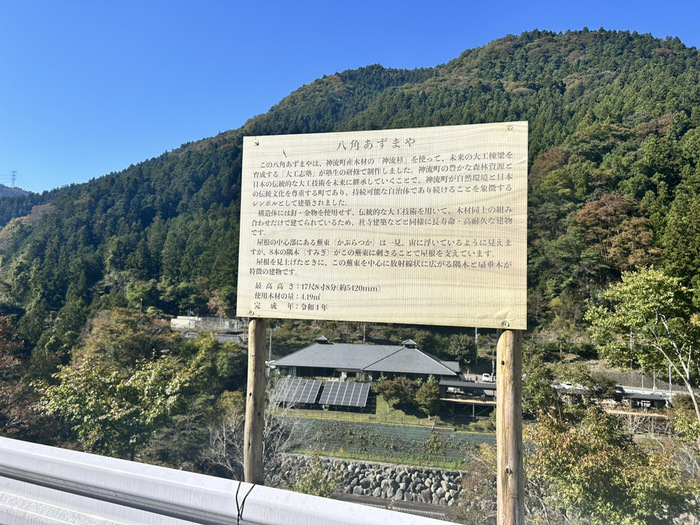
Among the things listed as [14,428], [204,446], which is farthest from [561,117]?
[14,428]

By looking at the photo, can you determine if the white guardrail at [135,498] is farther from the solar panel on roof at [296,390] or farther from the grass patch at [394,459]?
the solar panel on roof at [296,390]

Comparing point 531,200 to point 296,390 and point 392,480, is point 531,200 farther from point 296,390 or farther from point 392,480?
point 392,480

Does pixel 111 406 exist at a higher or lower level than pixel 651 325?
lower

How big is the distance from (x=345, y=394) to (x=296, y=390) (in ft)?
7.49

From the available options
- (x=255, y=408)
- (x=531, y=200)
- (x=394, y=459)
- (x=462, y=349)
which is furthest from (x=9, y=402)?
(x=531, y=200)

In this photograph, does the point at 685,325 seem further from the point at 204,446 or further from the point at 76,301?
the point at 76,301

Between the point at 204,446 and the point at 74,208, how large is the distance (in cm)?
4790

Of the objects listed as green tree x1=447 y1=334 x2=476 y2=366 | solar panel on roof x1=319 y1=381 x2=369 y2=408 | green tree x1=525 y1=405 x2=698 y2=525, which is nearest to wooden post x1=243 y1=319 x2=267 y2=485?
green tree x1=525 y1=405 x2=698 y2=525

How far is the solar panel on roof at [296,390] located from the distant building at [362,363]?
139cm

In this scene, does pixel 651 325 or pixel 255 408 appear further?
pixel 651 325

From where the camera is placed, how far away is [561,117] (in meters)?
42.2

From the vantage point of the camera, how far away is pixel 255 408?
8.54ft

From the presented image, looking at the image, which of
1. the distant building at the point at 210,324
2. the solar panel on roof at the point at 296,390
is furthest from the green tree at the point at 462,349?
the distant building at the point at 210,324

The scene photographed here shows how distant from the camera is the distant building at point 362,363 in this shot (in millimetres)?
20656
